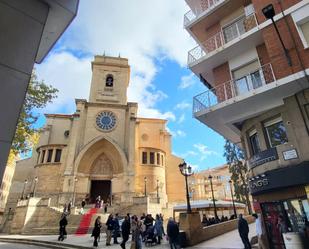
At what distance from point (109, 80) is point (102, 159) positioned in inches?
553

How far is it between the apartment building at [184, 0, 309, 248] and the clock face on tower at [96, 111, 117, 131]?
23.4 meters

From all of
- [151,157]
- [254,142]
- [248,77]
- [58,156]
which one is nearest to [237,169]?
→ [151,157]

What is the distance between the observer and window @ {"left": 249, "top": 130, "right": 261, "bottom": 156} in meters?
9.28

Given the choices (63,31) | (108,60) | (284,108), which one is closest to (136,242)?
(284,108)

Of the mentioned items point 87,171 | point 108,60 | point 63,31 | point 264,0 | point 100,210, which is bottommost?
point 100,210

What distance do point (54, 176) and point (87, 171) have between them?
4.24 metres

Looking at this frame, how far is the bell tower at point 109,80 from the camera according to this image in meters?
36.1

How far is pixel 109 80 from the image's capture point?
38094 mm

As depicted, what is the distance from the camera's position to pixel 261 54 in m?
9.37

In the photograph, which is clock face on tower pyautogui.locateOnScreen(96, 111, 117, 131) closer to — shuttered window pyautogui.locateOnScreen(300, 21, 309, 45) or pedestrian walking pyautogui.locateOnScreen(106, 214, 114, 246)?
pedestrian walking pyautogui.locateOnScreen(106, 214, 114, 246)

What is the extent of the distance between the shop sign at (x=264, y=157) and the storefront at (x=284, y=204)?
1.86ft

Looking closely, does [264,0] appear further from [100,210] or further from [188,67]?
[100,210]

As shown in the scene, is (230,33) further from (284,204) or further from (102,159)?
(102,159)

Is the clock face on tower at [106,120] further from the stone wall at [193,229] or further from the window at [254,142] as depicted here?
the window at [254,142]
